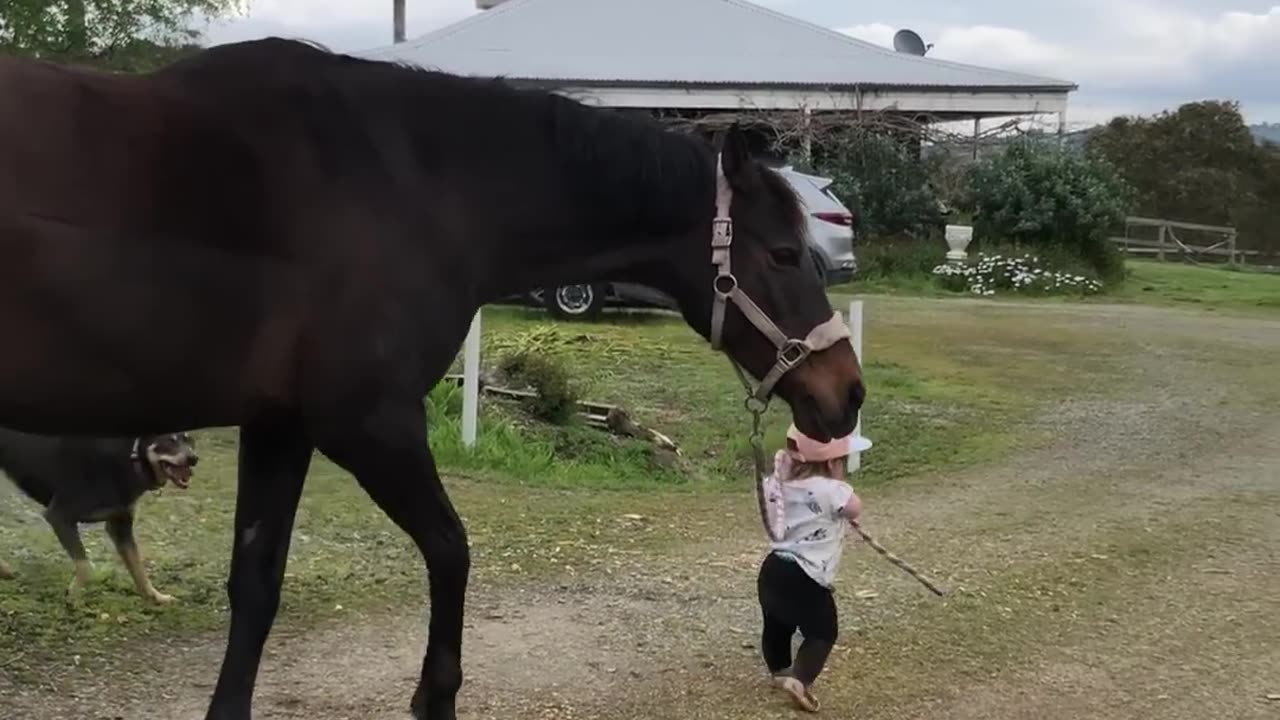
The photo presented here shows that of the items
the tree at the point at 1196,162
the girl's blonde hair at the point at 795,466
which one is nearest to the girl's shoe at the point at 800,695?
the girl's blonde hair at the point at 795,466

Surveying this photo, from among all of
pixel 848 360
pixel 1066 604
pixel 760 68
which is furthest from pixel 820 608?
pixel 760 68

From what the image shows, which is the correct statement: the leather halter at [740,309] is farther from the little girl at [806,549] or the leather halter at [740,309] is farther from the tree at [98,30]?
the tree at [98,30]

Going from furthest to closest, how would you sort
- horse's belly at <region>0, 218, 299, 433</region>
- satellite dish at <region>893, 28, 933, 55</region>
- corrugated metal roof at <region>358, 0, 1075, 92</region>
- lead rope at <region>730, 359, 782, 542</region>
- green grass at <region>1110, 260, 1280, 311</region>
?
satellite dish at <region>893, 28, 933, 55</region> → corrugated metal roof at <region>358, 0, 1075, 92</region> → green grass at <region>1110, 260, 1280, 311</region> → lead rope at <region>730, 359, 782, 542</region> → horse's belly at <region>0, 218, 299, 433</region>

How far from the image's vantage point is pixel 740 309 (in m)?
3.52

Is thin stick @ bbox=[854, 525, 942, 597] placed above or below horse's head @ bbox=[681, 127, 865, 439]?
below

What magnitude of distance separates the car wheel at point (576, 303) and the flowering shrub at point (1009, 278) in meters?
7.62

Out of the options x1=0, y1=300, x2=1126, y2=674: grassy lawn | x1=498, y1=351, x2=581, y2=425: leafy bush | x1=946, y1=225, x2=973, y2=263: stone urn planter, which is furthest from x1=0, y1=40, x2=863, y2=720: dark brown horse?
x1=946, y1=225, x2=973, y2=263: stone urn planter

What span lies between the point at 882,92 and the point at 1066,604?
18293mm

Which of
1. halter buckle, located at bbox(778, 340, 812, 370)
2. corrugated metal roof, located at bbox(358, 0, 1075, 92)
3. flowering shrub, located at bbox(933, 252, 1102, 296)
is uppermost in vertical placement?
corrugated metal roof, located at bbox(358, 0, 1075, 92)

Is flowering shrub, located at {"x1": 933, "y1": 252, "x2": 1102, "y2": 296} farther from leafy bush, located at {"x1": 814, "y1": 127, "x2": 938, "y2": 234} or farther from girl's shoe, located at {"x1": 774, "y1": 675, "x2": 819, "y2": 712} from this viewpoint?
girl's shoe, located at {"x1": 774, "y1": 675, "x2": 819, "y2": 712}

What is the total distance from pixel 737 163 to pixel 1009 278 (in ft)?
57.4

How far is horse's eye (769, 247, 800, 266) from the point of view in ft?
11.5

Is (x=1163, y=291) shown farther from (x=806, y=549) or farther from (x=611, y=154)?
(x=611, y=154)

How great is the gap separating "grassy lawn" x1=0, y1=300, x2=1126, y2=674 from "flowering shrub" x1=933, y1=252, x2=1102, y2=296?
621 centimetres
